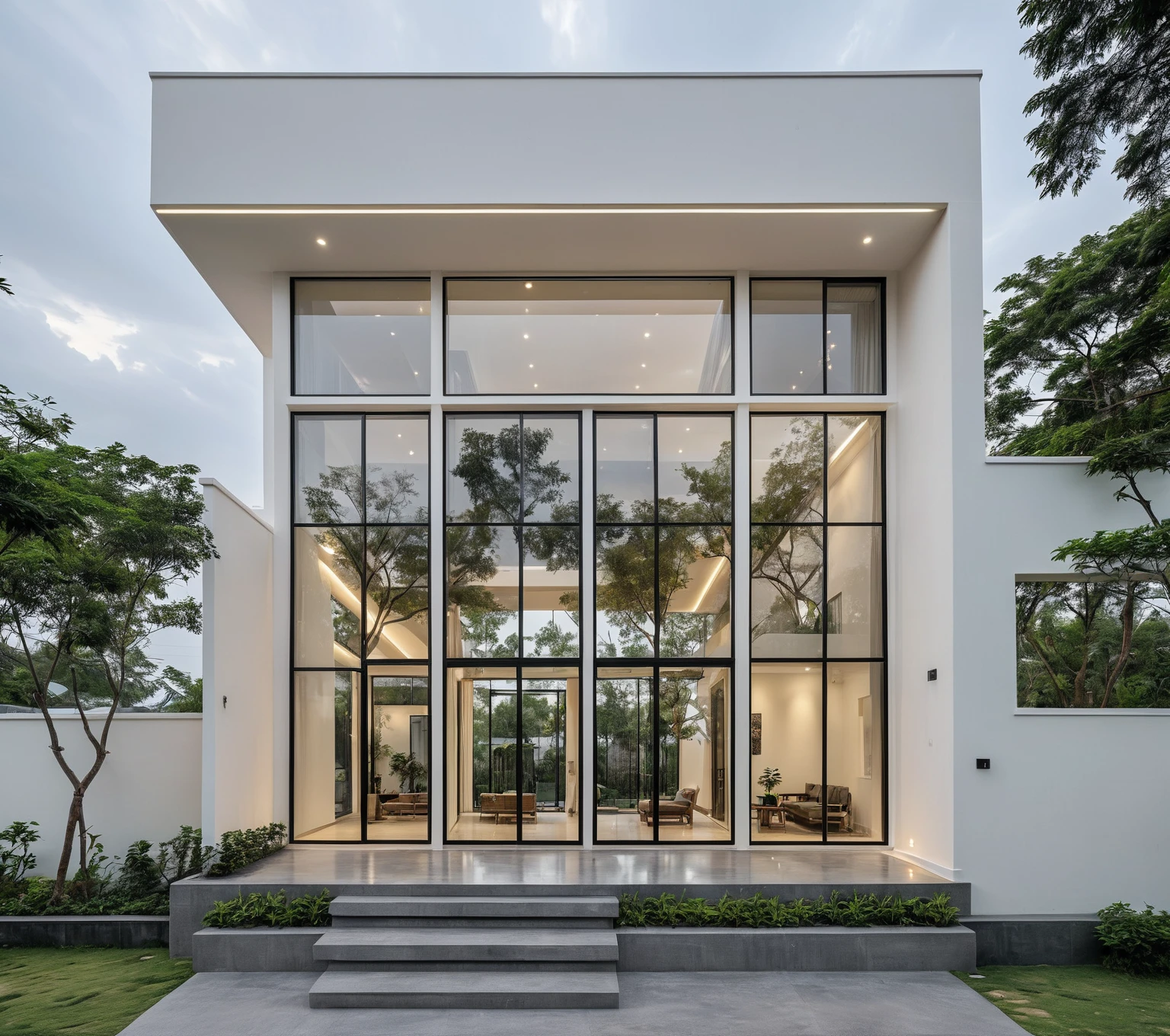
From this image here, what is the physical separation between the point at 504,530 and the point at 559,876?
4.33 meters

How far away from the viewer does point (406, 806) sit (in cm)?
1104

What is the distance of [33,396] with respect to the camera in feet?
29.8

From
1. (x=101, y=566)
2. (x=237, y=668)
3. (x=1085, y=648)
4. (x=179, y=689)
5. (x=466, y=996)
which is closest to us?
(x=466, y=996)

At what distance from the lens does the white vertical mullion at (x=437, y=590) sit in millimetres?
10922

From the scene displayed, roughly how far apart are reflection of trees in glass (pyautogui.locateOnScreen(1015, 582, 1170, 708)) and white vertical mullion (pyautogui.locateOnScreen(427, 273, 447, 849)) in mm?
12709

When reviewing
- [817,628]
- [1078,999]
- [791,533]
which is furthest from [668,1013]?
[791,533]

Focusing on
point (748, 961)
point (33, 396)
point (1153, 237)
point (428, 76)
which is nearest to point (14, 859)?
point (33, 396)

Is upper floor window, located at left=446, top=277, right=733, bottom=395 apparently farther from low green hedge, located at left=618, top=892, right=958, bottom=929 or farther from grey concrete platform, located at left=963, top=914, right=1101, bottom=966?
grey concrete platform, located at left=963, top=914, right=1101, bottom=966

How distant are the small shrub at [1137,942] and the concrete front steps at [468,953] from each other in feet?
15.5

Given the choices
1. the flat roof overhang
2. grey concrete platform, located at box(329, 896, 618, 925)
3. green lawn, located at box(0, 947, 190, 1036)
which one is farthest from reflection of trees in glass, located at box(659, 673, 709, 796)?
green lawn, located at box(0, 947, 190, 1036)

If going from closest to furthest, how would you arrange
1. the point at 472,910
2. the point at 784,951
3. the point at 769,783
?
the point at 784,951 → the point at 472,910 → the point at 769,783

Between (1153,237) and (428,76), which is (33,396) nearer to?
(428,76)

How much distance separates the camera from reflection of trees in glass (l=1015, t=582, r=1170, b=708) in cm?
1838

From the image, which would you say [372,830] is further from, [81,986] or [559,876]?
[81,986]
